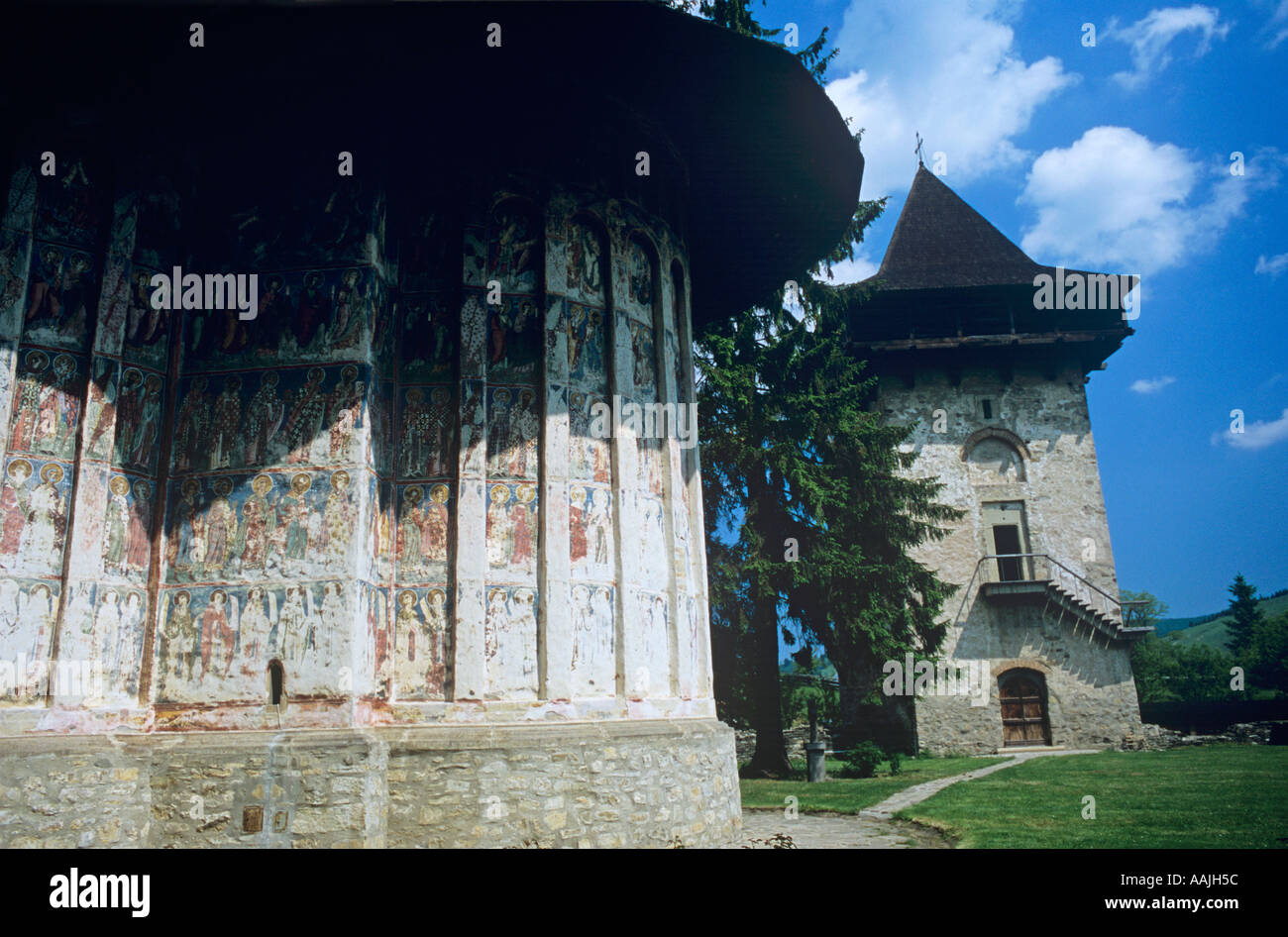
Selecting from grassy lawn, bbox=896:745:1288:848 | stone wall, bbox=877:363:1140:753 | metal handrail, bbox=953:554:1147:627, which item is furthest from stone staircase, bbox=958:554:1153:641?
grassy lawn, bbox=896:745:1288:848

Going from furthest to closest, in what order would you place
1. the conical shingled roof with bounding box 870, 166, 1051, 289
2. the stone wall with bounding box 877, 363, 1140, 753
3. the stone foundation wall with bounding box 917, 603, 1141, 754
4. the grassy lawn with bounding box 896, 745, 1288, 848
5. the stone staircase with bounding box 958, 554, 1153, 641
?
the conical shingled roof with bounding box 870, 166, 1051, 289 < the stone staircase with bounding box 958, 554, 1153, 641 < the stone wall with bounding box 877, 363, 1140, 753 < the stone foundation wall with bounding box 917, 603, 1141, 754 < the grassy lawn with bounding box 896, 745, 1288, 848

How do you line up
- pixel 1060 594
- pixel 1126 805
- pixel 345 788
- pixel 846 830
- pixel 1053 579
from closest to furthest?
pixel 345 788 → pixel 846 830 → pixel 1126 805 → pixel 1060 594 → pixel 1053 579

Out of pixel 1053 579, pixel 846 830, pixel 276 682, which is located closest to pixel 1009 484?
pixel 1053 579

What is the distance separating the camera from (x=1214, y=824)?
27.8ft

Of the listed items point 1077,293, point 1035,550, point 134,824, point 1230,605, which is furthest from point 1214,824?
point 1230,605

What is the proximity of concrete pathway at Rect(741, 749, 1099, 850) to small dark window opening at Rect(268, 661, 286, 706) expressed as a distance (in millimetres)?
3830

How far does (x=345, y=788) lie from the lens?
6590mm

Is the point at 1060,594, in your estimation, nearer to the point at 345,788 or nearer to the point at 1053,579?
the point at 1053,579

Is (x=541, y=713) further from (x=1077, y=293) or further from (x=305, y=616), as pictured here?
(x=1077, y=293)

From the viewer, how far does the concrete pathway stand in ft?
28.1

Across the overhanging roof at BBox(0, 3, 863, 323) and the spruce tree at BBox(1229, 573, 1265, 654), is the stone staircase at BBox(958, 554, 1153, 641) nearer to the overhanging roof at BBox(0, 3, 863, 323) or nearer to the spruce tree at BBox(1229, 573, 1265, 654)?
the overhanging roof at BBox(0, 3, 863, 323)

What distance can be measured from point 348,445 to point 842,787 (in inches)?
405

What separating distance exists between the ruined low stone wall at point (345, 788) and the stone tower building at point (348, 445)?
22 mm

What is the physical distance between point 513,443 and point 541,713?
7.33ft
